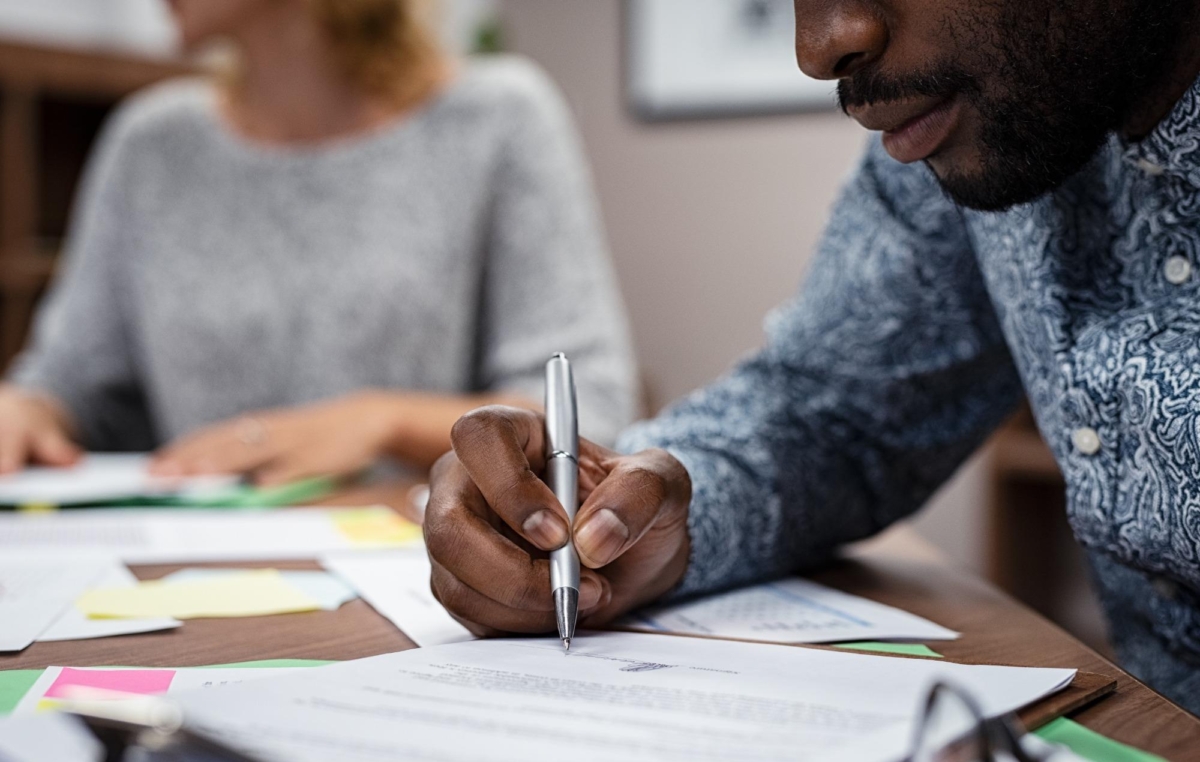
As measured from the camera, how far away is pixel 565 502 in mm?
569

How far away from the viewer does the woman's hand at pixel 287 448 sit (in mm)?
1106

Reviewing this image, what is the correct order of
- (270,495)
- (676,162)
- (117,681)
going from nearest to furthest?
(117,681) < (270,495) < (676,162)

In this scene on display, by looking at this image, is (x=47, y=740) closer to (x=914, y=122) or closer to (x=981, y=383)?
(x=914, y=122)

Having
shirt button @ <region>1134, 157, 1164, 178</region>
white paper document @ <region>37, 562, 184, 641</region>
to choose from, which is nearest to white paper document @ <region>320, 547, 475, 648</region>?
white paper document @ <region>37, 562, 184, 641</region>

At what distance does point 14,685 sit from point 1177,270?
0.62 meters

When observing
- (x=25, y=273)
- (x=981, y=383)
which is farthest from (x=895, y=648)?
(x=25, y=273)

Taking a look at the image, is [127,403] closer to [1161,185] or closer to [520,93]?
[520,93]

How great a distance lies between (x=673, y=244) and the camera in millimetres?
2748

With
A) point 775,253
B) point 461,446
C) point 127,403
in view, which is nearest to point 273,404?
point 127,403

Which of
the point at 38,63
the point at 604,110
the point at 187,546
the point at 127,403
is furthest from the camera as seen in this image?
the point at 604,110

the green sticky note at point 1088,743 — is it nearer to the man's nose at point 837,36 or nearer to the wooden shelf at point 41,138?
the man's nose at point 837,36

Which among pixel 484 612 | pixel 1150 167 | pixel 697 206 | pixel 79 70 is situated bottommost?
pixel 484 612

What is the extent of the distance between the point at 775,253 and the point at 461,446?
83.2 inches

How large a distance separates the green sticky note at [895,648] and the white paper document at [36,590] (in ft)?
1.33
